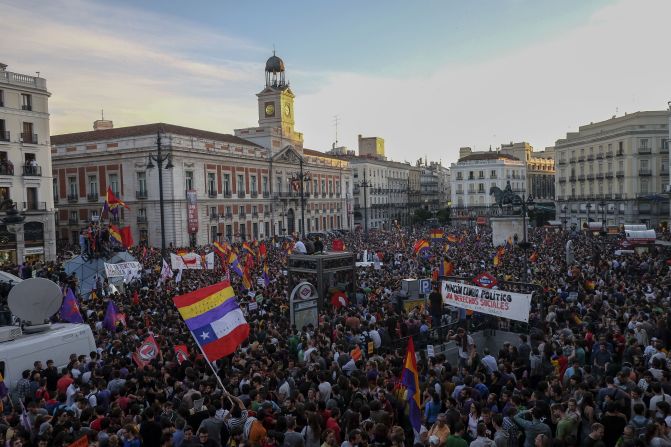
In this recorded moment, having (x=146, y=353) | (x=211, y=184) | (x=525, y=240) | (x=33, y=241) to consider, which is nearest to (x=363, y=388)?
(x=146, y=353)

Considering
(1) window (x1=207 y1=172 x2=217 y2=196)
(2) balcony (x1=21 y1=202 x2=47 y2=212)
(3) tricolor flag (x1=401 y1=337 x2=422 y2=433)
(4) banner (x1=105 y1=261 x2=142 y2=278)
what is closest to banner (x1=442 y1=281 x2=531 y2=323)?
(3) tricolor flag (x1=401 y1=337 x2=422 y2=433)

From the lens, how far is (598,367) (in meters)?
10.6

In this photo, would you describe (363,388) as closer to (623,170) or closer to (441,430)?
(441,430)

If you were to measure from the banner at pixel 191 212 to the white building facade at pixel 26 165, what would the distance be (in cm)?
1133

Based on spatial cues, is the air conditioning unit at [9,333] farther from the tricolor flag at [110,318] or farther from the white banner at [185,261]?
the white banner at [185,261]

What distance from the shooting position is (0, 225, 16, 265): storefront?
1519 inches

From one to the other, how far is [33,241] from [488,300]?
3630cm

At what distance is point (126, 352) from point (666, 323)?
11.5 meters

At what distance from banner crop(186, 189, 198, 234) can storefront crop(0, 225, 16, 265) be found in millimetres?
14208

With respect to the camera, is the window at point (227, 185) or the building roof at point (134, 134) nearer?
the building roof at point (134, 134)

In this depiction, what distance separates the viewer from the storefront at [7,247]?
38.6 meters

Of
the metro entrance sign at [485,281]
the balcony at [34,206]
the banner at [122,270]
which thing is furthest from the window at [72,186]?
the metro entrance sign at [485,281]

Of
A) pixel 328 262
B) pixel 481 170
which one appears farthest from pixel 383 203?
pixel 328 262

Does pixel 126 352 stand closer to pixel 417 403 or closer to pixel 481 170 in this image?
pixel 417 403
